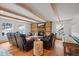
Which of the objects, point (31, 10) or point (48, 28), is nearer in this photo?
point (31, 10)

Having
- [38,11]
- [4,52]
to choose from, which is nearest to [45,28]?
[38,11]

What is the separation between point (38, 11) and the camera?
198 centimetres

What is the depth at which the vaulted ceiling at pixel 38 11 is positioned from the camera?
190 cm

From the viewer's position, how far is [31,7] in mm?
1945

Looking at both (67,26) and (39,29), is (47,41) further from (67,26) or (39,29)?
(67,26)

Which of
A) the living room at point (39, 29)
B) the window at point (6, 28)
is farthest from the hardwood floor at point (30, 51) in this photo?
the window at point (6, 28)

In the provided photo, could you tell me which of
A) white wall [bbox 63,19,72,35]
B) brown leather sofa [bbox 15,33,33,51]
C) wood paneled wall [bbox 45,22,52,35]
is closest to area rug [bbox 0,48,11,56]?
brown leather sofa [bbox 15,33,33,51]

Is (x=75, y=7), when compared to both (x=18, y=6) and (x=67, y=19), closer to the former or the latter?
(x=67, y=19)

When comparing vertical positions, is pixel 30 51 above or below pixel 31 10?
below

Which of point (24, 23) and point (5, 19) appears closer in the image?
point (5, 19)

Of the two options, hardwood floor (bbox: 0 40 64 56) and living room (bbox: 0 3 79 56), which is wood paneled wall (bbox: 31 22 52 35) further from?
hardwood floor (bbox: 0 40 64 56)

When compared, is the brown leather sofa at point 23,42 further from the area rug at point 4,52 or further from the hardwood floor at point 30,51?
the area rug at point 4,52

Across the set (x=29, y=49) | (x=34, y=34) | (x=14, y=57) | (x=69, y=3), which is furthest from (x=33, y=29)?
(x=69, y=3)

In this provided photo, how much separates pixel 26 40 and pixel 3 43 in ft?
1.46
